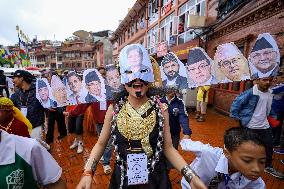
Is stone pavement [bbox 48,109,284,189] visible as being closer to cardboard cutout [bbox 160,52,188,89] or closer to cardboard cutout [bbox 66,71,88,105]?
cardboard cutout [bbox 66,71,88,105]

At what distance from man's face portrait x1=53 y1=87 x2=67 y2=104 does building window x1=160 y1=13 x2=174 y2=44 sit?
13.7 m

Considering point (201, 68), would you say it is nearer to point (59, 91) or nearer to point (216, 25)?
point (59, 91)

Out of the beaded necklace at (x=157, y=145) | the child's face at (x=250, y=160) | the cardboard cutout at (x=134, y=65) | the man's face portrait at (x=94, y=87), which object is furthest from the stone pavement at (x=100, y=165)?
the cardboard cutout at (x=134, y=65)

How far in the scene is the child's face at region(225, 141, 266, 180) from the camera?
146cm

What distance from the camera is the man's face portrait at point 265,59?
3.14m

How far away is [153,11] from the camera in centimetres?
2009

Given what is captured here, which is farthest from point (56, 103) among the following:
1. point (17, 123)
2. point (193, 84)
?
point (193, 84)

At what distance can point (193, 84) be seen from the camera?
347 centimetres

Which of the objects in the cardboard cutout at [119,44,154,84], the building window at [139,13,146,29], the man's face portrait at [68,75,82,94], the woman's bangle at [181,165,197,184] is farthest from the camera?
the building window at [139,13,146,29]

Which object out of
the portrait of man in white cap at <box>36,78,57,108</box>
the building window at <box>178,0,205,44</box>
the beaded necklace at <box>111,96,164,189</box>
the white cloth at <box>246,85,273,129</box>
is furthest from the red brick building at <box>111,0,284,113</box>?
the white cloth at <box>246,85,273,129</box>

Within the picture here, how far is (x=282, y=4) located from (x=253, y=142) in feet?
21.7

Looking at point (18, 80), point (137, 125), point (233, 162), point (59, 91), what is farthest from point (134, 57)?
point (18, 80)

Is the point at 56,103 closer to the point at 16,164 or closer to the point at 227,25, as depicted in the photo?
the point at 16,164

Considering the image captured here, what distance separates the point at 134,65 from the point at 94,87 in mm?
2084
